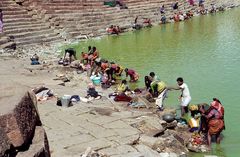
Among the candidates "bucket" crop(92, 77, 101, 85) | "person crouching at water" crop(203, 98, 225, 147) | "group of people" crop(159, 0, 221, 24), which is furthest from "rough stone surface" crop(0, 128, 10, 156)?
"group of people" crop(159, 0, 221, 24)

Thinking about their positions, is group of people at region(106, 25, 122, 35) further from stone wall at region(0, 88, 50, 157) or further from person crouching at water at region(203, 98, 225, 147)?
stone wall at region(0, 88, 50, 157)

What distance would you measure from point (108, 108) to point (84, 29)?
18806 millimetres

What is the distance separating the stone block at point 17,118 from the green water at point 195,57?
5768mm

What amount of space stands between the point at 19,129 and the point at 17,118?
0.39ft

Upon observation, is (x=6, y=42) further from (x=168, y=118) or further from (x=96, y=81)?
(x=168, y=118)

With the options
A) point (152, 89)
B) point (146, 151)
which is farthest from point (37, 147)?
point (152, 89)

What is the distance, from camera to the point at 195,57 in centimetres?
2103

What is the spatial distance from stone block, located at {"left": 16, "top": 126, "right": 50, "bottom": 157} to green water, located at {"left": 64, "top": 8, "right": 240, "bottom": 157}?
5.52 m

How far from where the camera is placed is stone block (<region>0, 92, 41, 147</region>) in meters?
4.29

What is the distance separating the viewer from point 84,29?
30.4 meters

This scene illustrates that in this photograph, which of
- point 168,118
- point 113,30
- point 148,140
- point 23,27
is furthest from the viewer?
point 113,30

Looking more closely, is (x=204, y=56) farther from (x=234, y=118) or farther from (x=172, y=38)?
(x=234, y=118)

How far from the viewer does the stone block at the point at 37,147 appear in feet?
14.5

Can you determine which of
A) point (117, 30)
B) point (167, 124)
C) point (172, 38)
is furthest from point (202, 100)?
point (117, 30)
